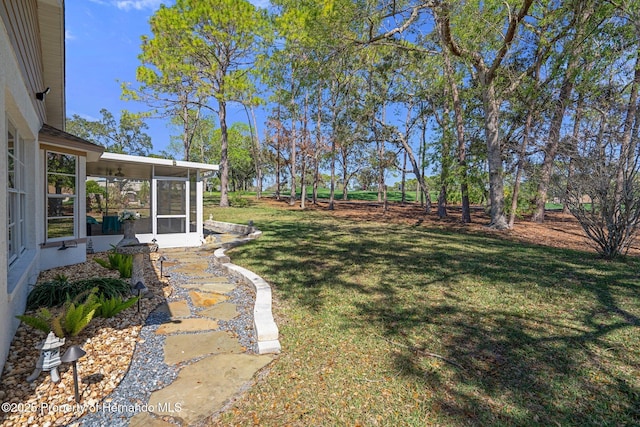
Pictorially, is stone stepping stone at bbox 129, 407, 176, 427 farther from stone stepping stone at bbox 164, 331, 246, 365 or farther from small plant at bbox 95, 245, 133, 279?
small plant at bbox 95, 245, 133, 279

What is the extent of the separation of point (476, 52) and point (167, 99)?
15.2 m

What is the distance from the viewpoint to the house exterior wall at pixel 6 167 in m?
2.33

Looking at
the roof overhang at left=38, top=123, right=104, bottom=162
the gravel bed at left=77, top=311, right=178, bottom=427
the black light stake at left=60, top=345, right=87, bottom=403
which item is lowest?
the gravel bed at left=77, top=311, right=178, bottom=427

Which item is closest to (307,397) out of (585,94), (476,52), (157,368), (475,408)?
(475,408)

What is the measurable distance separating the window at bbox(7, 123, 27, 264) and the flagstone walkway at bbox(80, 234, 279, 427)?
185 cm

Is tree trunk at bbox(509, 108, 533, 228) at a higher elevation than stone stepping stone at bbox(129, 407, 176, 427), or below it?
higher

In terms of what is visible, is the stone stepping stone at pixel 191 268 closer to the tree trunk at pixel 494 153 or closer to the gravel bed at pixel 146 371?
the gravel bed at pixel 146 371

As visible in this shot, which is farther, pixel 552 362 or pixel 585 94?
pixel 585 94

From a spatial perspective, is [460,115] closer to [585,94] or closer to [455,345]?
[585,94]

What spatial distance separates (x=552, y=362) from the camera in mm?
2646

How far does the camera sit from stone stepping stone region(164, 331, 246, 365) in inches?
111

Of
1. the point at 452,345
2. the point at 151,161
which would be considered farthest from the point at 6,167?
the point at 151,161

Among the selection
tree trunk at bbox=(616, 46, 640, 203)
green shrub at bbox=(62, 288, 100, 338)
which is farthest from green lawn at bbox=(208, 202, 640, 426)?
green shrub at bbox=(62, 288, 100, 338)

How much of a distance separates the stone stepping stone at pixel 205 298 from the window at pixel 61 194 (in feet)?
10.6
